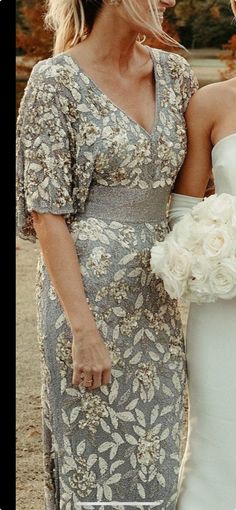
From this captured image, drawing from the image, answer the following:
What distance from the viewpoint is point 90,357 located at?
3291mm

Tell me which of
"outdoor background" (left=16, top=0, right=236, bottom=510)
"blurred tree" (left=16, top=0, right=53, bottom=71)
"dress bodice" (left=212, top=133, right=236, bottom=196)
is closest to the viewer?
"dress bodice" (left=212, top=133, right=236, bottom=196)

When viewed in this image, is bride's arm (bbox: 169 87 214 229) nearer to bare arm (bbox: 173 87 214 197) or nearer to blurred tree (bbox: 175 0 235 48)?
bare arm (bbox: 173 87 214 197)

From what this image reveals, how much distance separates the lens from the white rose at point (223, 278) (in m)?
3.29

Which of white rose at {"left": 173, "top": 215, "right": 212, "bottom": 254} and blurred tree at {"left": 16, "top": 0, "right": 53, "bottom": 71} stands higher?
white rose at {"left": 173, "top": 215, "right": 212, "bottom": 254}

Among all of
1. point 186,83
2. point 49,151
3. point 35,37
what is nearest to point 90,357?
point 49,151

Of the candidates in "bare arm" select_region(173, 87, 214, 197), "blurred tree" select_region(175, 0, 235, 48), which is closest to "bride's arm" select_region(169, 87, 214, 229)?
"bare arm" select_region(173, 87, 214, 197)

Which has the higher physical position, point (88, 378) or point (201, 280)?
point (201, 280)

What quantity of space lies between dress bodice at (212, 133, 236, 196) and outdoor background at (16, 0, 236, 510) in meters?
2.46

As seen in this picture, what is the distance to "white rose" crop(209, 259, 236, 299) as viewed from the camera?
3.29 meters

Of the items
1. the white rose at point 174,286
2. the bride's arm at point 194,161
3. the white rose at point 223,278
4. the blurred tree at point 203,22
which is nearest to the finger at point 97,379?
the white rose at point 174,286

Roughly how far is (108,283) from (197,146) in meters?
0.58

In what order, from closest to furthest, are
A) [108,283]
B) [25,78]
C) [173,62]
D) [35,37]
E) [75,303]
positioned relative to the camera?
[75,303] < [108,283] < [173,62] < [35,37] < [25,78]

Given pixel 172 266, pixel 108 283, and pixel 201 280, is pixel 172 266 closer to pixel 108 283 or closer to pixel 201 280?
pixel 201 280
